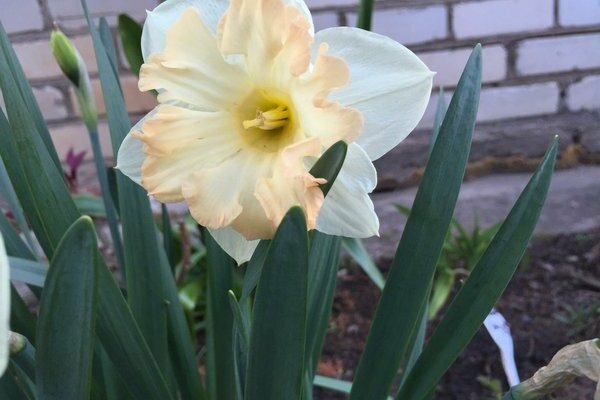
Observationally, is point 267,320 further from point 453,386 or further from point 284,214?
point 453,386

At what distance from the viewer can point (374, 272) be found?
3.58ft

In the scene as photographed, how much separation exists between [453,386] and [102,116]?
0.98m

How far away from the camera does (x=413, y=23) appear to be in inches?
59.3

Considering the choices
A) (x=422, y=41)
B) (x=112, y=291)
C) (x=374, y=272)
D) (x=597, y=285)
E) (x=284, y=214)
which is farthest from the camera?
(x=422, y=41)

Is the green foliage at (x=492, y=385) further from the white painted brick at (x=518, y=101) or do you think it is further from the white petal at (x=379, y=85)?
the white petal at (x=379, y=85)

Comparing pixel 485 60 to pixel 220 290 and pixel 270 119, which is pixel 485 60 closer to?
pixel 220 290

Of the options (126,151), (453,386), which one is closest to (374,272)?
(453,386)

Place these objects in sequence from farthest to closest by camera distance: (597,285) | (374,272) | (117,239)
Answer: (597,285) < (374,272) < (117,239)

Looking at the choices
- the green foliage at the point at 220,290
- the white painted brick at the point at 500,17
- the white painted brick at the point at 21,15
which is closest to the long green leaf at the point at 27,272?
the green foliage at the point at 220,290

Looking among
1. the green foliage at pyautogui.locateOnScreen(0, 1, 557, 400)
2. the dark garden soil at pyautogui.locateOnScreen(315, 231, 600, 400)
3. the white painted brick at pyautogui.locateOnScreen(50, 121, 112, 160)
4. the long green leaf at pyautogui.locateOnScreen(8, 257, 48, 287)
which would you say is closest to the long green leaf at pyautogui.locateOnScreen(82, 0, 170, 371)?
the green foliage at pyautogui.locateOnScreen(0, 1, 557, 400)

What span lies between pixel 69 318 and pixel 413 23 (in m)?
1.28

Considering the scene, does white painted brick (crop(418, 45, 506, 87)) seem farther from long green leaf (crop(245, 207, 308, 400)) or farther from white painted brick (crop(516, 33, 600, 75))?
long green leaf (crop(245, 207, 308, 400))

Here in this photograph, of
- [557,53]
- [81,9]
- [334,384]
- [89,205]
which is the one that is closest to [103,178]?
[334,384]

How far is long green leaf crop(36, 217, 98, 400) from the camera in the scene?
363mm
